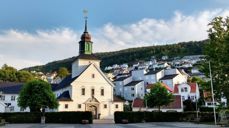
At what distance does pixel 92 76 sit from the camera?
6106 centimetres

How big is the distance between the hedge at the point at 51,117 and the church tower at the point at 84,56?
51.7 feet

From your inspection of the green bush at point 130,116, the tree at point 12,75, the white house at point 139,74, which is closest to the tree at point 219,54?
the green bush at point 130,116

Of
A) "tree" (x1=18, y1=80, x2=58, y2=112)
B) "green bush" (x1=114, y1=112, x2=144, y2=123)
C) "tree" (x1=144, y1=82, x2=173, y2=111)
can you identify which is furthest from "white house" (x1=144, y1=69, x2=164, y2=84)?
"tree" (x1=18, y1=80, x2=58, y2=112)

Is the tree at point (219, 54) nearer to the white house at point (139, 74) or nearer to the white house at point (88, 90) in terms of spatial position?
the white house at point (88, 90)

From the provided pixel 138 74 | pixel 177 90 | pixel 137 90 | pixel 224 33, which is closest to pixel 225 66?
pixel 224 33

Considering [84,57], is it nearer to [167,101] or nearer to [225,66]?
[167,101]

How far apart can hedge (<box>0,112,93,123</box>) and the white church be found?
7.53m

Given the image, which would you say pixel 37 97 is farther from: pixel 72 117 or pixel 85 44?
pixel 85 44

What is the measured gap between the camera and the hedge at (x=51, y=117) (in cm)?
4822

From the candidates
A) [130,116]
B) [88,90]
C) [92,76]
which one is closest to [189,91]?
[92,76]

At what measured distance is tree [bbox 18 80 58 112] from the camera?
5019cm

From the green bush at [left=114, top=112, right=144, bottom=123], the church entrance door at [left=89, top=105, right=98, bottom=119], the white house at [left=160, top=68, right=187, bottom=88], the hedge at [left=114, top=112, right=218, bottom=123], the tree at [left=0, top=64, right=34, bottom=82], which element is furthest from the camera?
the white house at [left=160, top=68, right=187, bottom=88]

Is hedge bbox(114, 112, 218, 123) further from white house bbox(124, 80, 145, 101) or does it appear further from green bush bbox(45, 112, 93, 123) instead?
white house bbox(124, 80, 145, 101)

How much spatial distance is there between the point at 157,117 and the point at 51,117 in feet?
53.0
